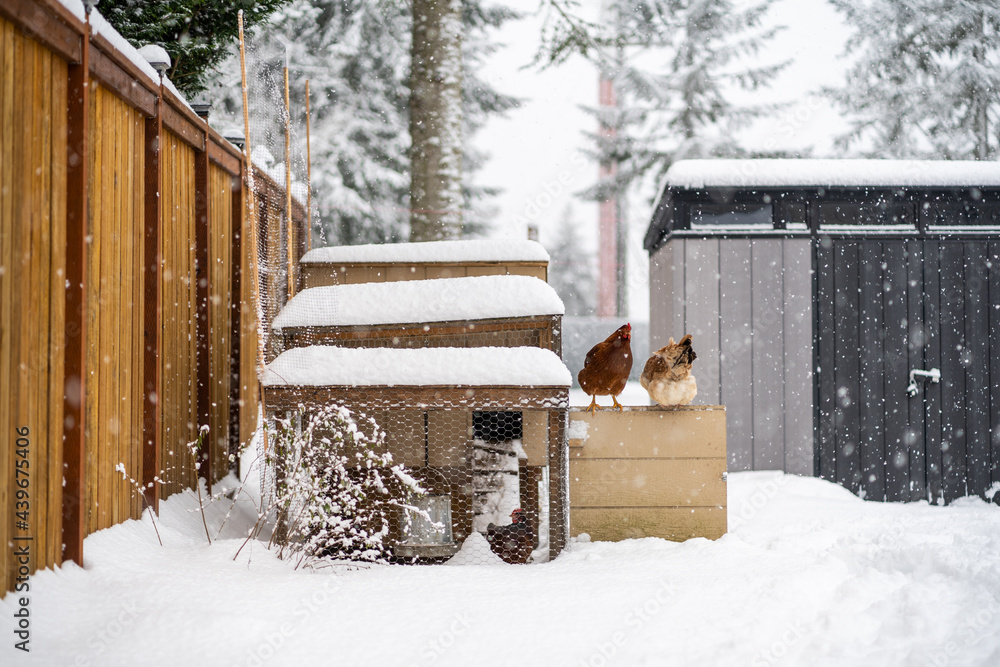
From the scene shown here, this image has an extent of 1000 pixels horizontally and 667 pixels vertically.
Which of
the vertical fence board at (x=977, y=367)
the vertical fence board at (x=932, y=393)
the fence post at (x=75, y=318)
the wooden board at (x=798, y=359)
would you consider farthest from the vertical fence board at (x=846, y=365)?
the fence post at (x=75, y=318)

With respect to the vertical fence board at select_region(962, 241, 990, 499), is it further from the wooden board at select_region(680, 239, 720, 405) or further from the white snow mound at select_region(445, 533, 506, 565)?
the white snow mound at select_region(445, 533, 506, 565)

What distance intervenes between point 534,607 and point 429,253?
6.31 ft

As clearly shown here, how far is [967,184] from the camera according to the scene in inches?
169

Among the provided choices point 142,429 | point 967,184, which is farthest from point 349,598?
point 967,184

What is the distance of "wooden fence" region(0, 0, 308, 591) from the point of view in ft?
6.08

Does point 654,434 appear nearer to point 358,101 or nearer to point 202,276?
point 202,276

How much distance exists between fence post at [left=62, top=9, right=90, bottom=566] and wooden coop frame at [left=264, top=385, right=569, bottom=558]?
2.32 ft

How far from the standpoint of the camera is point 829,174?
4.30 metres

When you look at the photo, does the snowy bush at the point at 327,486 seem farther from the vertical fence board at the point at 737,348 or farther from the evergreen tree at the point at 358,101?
the evergreen tree at the point at 358,101

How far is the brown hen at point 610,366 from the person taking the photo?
2.94 metres

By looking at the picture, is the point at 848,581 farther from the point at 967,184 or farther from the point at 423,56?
the point at 423,56

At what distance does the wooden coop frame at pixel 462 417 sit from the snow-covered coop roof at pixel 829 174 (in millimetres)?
2224

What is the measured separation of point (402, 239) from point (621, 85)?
4546mm

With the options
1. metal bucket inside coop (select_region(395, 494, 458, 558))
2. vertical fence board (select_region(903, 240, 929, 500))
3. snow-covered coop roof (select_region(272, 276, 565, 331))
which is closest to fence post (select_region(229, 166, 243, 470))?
snow-covered coop roof (select_region(272, 276, 565, 331))
